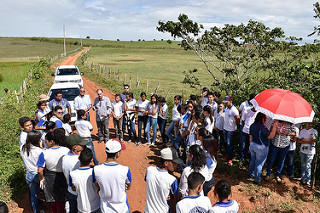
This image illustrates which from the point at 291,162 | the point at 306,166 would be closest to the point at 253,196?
the point at 291,162

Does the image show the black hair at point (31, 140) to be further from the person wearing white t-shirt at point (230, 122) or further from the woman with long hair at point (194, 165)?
the person wearing white t-shirt at point (230, 122)

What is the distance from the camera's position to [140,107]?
8.91 meters

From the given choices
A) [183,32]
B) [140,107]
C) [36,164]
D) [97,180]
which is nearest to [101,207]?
[97,180]

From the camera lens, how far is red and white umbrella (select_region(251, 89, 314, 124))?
521cm

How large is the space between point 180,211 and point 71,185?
5.97 ft

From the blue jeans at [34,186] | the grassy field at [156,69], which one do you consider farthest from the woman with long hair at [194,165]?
the grassy field at [156,69]

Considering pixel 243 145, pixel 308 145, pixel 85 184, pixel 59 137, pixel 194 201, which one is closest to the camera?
pixel 194 201

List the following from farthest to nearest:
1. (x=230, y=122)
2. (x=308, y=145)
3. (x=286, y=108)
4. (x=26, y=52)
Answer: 1. (x=26, y=52)
2. (x=230, y=122)
3. (x=308, y=145)
4. (x=286, y=108)

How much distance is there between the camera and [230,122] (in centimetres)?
731

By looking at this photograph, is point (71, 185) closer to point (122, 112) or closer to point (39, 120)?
point (39, 120)

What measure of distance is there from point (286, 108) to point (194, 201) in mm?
3359

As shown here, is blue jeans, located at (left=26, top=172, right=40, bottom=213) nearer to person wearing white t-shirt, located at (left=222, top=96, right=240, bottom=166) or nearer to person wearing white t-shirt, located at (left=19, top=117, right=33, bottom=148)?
person wearing white t-shirt, located at (left=19, top=117, right=33, bottom=148)

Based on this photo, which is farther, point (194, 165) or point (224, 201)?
point (194, 165)

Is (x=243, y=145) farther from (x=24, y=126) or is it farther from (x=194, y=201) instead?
(x=24, y=126)
